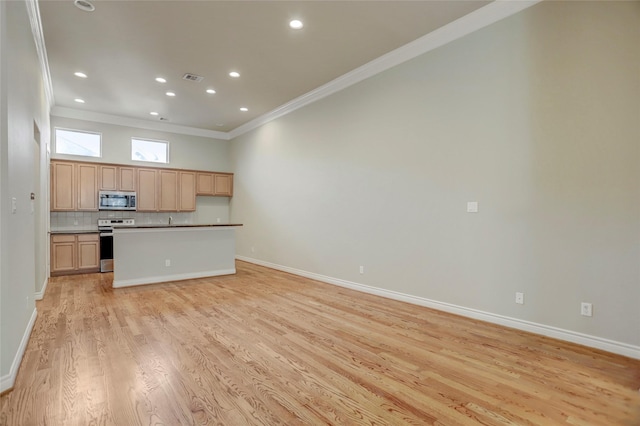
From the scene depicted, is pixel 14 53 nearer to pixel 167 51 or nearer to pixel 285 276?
pixel 167 51

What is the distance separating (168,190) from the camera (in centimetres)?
763

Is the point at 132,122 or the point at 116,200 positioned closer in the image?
the point at 116,200

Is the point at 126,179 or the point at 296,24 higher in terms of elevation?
the point at 296,24

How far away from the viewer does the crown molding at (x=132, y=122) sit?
660cm

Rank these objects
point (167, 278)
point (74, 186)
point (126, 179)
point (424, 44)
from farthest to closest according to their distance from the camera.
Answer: point (126, 179)
point (74, 186)
point (167, 278)
point (424, 44)

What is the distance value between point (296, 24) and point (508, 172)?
2867mm

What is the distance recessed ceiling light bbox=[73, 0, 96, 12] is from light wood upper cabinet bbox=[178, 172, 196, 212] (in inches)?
185

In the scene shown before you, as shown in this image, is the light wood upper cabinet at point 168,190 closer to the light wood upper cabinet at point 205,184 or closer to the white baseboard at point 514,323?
the light wood upper cabinet at point 205,184

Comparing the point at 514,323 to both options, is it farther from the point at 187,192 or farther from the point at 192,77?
the point at 187,192

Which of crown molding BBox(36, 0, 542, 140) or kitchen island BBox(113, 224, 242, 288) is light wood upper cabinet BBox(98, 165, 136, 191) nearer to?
crown molding BBox(36, 0, 542, 140)

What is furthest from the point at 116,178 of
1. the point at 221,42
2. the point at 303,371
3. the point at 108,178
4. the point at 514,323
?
the point at 514,323

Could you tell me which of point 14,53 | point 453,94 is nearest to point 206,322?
point 14,53

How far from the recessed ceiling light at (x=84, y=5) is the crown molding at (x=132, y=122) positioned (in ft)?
13.9

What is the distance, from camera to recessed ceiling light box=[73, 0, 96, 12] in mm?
3234
